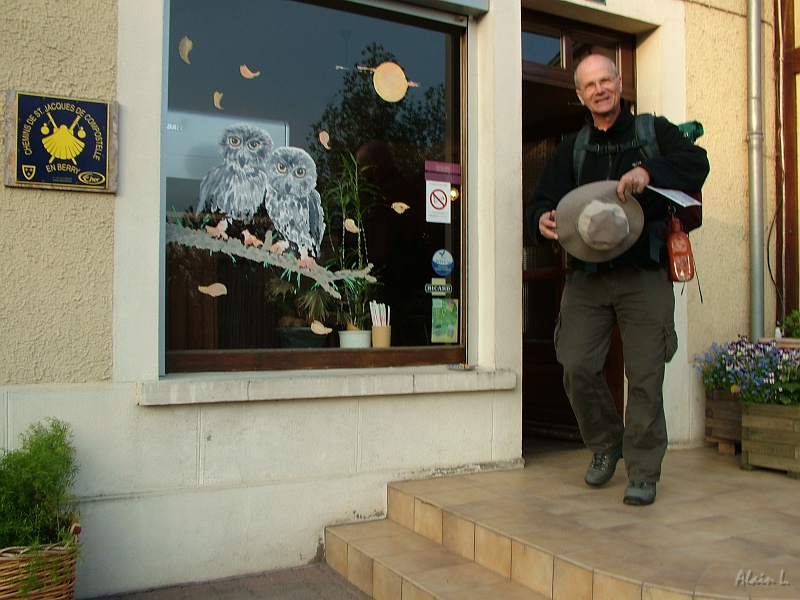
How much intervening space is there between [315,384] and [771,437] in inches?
102

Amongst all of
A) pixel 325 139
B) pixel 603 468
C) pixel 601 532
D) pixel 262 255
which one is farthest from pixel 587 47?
pixel 601 532

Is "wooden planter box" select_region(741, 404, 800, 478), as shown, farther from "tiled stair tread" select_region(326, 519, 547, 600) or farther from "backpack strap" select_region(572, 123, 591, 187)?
"tiled stair tread" select_region(326, 519, 547, 600)

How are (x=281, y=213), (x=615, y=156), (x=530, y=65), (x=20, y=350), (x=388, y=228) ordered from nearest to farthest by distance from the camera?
(x=20, y=350)
(x=615, y=156)
(x=281, y=213)
(x=388, y=228)
(x=530, y=65)

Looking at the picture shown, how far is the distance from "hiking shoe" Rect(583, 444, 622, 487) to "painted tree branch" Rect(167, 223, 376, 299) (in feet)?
5.30

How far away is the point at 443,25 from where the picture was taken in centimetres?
470

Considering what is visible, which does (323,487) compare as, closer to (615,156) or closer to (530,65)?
(615,156)

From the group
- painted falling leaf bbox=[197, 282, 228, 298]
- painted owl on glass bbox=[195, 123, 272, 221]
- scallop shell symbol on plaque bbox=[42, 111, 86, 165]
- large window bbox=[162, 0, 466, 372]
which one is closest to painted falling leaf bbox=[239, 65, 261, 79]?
large window bbox=[162, 0, 466, 372]

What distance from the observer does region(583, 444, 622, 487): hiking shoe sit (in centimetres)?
392

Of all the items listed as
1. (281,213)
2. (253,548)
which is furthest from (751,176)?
(253,548)

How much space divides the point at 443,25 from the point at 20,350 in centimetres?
300

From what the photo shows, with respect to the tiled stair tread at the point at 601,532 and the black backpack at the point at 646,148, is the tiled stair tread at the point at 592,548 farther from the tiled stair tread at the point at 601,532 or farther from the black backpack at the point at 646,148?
the black backpack at the point at 646,148

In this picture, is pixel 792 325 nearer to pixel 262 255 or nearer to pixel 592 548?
pixel 592 548

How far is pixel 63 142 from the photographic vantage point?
3.46m

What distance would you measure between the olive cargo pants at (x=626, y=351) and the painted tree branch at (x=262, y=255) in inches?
50.6
